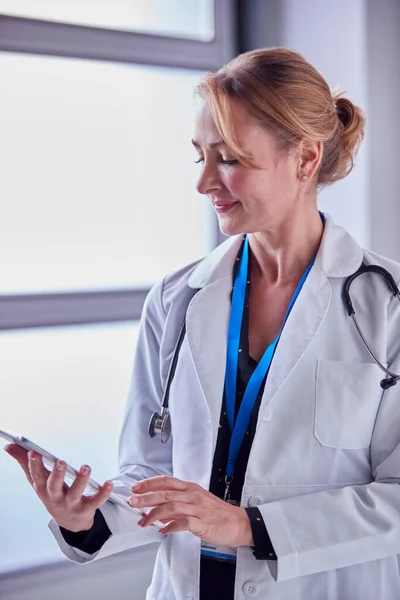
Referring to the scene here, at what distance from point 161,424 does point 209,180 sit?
0.49m

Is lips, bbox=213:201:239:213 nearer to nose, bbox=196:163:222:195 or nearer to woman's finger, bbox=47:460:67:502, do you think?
nose, bbox=196:163:222:195

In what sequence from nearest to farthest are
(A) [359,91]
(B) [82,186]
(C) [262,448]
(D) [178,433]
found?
(C) [262,448] → (D) [178,433] → (A) [359,91] → (B) [82,186]

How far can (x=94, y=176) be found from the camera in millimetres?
2125

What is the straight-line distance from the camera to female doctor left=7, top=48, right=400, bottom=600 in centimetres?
125

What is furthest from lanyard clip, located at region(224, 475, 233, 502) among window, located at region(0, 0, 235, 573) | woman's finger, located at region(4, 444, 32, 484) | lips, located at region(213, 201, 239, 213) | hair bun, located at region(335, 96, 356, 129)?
window, located at region(0, 0, 235, 573)

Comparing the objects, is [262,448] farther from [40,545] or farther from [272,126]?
[40,545]

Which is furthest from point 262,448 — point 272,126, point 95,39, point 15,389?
point 95,39

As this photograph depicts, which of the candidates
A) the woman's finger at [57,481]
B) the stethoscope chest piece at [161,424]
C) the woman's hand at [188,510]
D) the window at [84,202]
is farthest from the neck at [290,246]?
the window at [84,202]

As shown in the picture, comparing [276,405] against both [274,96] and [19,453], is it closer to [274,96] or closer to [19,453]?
[19,453]

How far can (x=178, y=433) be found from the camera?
1407mm

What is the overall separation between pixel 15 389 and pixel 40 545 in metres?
0.46

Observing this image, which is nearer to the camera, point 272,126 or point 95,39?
point 272,126

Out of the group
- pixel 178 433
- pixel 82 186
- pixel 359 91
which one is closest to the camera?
pixel 178 433

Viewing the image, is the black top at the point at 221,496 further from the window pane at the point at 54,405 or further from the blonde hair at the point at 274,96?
the window pane at the point at 54,405
